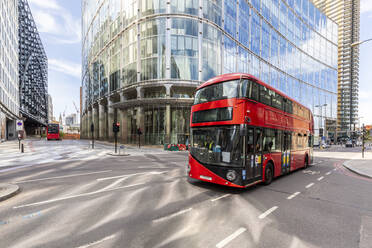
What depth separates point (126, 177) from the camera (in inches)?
343

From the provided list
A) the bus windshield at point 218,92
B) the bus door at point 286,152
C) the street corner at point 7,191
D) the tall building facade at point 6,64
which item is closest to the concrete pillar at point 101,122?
the tall building facade at point 6,64

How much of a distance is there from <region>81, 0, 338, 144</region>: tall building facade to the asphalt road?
970 inches

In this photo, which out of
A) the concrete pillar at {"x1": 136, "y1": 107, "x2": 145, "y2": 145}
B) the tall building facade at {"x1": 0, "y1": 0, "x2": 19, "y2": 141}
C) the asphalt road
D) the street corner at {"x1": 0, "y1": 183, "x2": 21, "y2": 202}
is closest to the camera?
the asphalt road

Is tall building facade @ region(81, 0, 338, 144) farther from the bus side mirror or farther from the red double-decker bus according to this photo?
the bus side mirror

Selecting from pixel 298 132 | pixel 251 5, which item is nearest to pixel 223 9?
pixel 251 5

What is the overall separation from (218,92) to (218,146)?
6.61 feet

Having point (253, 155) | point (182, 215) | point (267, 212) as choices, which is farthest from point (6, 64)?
point (267, 212)

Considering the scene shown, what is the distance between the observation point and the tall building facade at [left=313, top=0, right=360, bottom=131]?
109 metres

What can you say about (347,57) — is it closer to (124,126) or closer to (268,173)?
(124,126)

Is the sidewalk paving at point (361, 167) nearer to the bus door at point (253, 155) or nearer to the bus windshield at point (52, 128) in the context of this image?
the bus door at point (253, 155)

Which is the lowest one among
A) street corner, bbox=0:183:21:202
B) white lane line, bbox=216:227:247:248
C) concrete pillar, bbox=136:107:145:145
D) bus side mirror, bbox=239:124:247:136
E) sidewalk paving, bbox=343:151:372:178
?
sidewalk paving, bbox=343:151:372:178

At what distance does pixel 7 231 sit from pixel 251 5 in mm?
50734

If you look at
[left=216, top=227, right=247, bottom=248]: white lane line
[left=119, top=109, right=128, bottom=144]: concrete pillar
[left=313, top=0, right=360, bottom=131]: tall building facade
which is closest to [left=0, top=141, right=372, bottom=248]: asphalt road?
[left=216, top=227, right=247, bottom=248]: white lane line

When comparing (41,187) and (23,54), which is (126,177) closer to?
(41,187)
